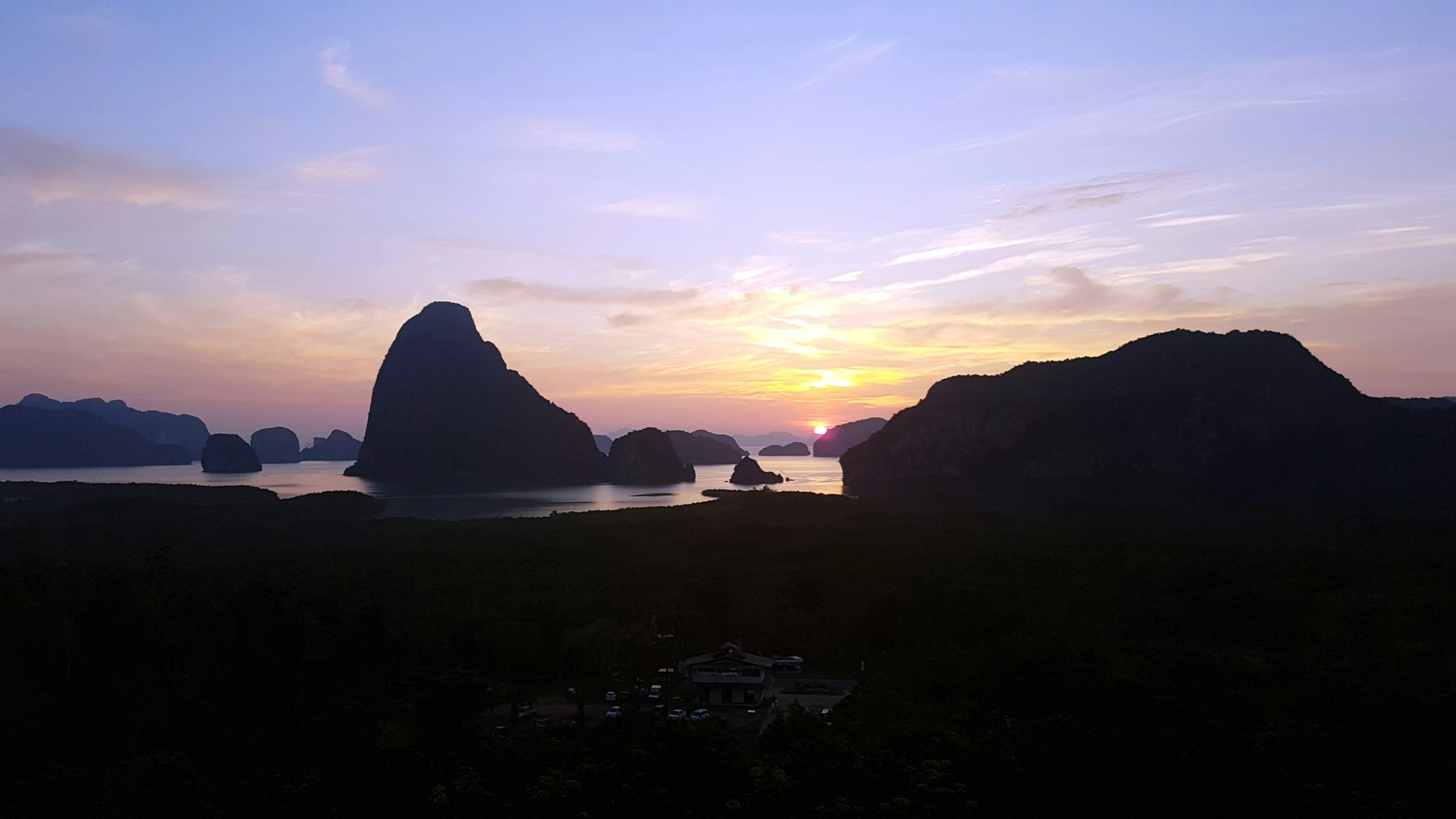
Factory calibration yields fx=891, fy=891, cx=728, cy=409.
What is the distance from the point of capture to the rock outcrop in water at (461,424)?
176250 millimetres

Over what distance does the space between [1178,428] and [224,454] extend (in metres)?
186

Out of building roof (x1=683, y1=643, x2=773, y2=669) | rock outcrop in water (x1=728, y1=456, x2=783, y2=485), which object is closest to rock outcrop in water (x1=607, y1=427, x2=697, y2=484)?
rock outcrop in water (x1=728, y1=456, x2=783, y2=485)

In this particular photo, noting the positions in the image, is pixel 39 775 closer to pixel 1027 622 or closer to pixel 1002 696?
pixel 1002 696

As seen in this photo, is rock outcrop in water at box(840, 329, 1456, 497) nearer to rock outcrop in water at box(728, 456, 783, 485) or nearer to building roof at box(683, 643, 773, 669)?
rock outcrop in water at box(728, 456, 783, 485)

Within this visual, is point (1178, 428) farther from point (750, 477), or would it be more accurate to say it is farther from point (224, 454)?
point (224, 454)

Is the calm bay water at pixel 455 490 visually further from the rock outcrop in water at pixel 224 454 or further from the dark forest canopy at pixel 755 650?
the dark forest canopy at pixel 755 650

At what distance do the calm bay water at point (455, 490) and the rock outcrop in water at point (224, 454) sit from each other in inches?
134

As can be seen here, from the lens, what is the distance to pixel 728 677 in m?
27.2

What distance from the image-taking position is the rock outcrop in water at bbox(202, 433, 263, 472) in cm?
19188

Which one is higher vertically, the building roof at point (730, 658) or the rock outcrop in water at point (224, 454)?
the rock outcrop in water at point (224, 454)

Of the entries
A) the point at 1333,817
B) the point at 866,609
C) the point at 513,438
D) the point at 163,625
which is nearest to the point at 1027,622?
the point at 866,609

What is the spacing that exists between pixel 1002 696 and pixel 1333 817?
29.0 feet

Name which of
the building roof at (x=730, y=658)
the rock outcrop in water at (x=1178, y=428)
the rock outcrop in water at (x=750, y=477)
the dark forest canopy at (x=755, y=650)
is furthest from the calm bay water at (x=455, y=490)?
the building roof at (x=730, y=658)

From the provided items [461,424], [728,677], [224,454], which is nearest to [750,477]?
[461,424]
